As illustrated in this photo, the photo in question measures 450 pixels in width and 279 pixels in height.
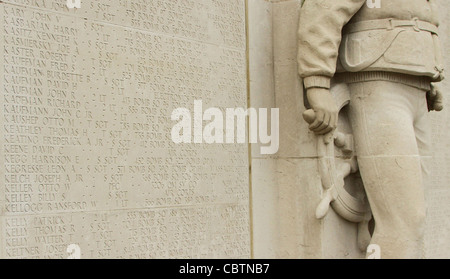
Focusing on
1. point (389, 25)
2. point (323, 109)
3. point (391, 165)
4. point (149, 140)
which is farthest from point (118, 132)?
point (389, 25)

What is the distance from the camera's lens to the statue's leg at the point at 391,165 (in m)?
4.84

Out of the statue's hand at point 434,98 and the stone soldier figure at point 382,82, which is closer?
the stone soldier figure at point 382,82

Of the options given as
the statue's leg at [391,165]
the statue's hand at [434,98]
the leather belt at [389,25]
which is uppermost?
the leather belt at [389,25]

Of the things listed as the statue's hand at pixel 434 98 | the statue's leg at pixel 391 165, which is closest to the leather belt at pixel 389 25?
the statue's leg at pixel 391 165

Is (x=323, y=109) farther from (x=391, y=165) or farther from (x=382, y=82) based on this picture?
(x=391, y=165)

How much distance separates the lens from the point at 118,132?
13.6ft

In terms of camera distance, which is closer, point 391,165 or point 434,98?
point 391,165

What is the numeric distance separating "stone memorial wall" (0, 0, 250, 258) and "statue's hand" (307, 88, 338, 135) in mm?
532

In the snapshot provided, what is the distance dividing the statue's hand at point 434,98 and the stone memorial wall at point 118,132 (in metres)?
1.51

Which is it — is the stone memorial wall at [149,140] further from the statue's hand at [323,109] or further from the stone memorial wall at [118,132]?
the statue's hand at [323,109]

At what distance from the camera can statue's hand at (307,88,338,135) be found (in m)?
4.80

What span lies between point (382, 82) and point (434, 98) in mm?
680
